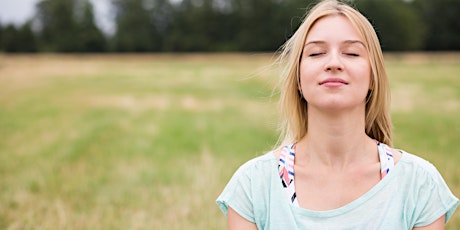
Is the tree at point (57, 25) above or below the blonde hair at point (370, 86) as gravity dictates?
below

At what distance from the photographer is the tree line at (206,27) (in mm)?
85188

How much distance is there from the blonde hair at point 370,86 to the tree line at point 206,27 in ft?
264

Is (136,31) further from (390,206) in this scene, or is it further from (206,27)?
(390,206)

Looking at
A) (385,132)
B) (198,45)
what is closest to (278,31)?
(198,45)

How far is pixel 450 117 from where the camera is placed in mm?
14070

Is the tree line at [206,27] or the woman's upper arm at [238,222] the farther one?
the tree line at [206,27]

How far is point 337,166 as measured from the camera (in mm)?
2654

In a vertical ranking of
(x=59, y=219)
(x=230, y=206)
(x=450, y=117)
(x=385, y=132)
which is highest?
(x=385, y=132)

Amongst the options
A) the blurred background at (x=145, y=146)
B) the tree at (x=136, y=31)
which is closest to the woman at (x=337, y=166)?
the blurred background at (x=145, y=146)

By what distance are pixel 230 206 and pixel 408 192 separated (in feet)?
2.61

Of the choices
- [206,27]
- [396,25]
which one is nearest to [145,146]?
[396,25]

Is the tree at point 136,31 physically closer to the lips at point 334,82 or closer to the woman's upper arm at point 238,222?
the woman's upper arm at point 238,222

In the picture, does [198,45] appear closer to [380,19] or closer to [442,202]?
[380,19]

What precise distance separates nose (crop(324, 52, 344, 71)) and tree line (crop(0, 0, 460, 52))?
8070cm
